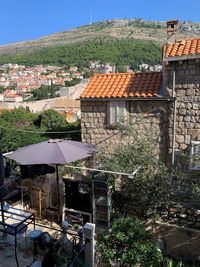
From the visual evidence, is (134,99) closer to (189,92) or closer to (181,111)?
(181,111)

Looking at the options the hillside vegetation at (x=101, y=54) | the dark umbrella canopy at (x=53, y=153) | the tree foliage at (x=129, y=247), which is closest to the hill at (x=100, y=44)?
the hillside vegetation at (x=101, y=54)

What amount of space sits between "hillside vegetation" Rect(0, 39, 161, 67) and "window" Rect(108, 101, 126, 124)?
80189 millimetres

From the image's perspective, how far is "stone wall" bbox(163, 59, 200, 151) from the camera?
33.1ft

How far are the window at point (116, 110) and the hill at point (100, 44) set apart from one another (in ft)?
218

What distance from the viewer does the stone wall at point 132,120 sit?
11.0 m

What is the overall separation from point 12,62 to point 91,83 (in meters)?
140

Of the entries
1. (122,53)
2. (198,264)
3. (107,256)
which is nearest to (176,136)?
(198,264)

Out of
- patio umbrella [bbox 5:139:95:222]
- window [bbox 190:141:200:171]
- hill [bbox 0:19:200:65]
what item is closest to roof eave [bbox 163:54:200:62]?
window [bbox 190:141:200:171]

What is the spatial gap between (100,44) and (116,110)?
113m

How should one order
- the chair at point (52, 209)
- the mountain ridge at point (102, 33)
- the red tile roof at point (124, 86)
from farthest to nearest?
the mountain ridge at point (102, 33) < the red tile roof at point (124, 86) < the chair at point (52, 209)

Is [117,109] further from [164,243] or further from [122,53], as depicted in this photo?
[122,53]

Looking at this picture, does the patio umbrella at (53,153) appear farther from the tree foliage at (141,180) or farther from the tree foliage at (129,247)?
the tree foliage at (129,247)

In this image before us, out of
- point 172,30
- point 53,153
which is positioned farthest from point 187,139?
point 53,153

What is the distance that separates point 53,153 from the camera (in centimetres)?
766
